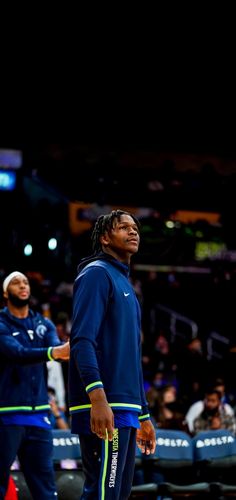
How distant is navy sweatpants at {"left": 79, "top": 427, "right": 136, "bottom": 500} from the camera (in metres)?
3.61

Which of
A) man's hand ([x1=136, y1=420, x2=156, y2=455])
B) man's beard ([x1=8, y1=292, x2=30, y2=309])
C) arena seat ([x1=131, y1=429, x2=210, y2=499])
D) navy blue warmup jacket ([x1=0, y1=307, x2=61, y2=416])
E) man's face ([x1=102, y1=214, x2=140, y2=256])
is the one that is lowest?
man's hand ([x1=136, y1=420, x2=156, y2=455])

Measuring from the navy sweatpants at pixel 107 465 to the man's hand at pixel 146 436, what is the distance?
367 millimetres

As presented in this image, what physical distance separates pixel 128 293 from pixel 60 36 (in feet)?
39.5

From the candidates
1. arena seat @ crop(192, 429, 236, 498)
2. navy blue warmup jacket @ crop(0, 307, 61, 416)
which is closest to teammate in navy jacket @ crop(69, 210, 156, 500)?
navy blue warmup jacket @ crop(0, 307, 61, 416)

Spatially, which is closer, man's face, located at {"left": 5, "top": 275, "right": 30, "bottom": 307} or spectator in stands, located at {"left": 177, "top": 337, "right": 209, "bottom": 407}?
man's face, located at {"left": 5, "top": 275, "right": 30, "bottom": 307}

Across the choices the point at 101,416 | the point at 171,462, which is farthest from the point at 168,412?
the point at 101,416

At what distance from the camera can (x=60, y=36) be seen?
1527cm

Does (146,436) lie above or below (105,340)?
below

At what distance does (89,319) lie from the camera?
12.2 ft

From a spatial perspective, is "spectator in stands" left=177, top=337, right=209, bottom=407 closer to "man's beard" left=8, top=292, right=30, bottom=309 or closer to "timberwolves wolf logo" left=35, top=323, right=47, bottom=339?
"timberwolves wolf logo" left=35, top=323, right=47, bottom=339

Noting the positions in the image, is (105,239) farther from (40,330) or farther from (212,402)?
(212,402)

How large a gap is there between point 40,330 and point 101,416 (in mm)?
2367

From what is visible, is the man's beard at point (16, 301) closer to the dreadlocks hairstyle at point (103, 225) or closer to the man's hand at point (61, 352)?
the man's hand at point (61, 352)

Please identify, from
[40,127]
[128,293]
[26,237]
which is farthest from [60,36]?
[128,293]
